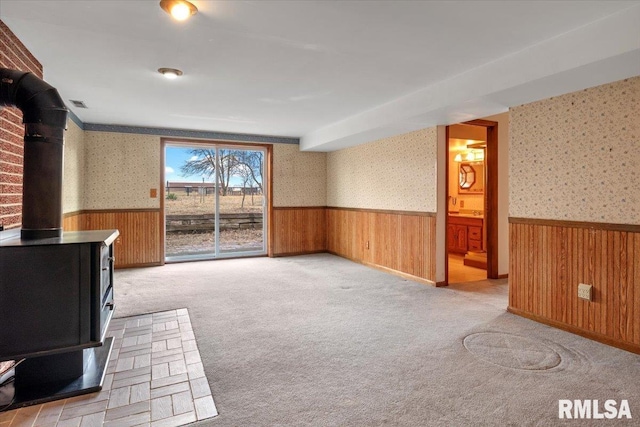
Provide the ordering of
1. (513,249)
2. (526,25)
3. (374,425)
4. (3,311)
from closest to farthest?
(374,425)
(3,311)
(526,25)
(513,249)

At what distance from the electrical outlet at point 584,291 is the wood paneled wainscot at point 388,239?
1820 mm

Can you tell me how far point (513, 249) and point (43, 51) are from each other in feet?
14.6

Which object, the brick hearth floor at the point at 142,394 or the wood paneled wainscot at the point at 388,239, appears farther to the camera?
the wood paneled wainscot at the point at 388,239

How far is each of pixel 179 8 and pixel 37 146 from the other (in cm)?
119

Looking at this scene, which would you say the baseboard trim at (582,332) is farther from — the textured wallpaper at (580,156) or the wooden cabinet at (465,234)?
the wooden cabinet at (465,234)

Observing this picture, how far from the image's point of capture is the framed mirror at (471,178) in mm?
7484

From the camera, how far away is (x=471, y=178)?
7.55m

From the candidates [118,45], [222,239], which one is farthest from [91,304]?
[222,239]

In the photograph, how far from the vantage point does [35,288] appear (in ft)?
6.29

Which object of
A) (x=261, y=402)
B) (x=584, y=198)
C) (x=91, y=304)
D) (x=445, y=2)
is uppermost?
(x=445, y=2)

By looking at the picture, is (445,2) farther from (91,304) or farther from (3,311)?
(3,311)

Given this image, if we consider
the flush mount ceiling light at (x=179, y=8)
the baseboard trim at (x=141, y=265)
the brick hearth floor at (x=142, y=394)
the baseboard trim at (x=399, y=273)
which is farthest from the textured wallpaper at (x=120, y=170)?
the flush mount ceiling light at (x=179, y=8)

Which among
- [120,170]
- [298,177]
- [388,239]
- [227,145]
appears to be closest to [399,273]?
[388,239]

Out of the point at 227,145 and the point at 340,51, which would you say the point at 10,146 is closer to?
the point at 340,51
